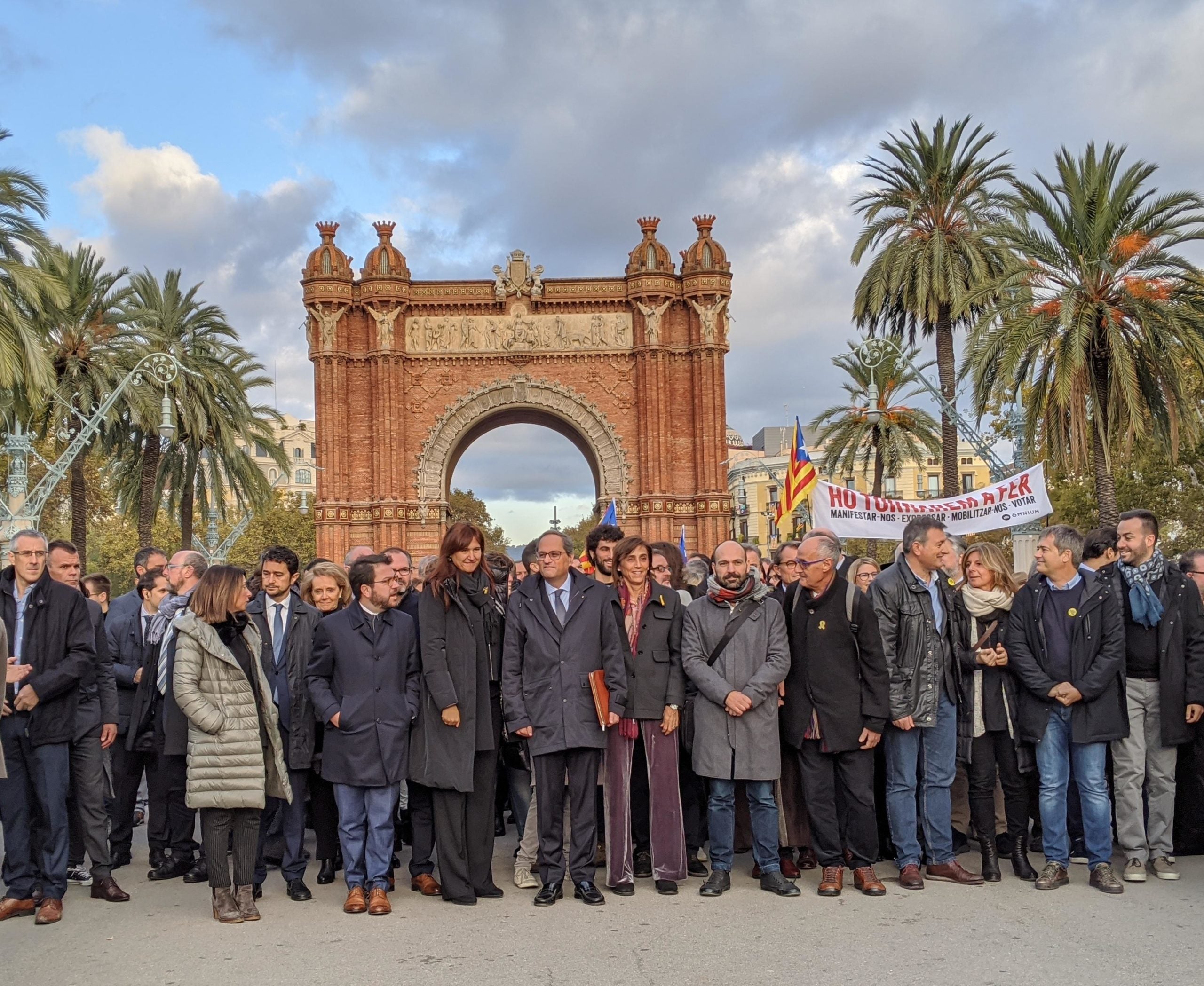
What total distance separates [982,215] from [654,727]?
21.0 m

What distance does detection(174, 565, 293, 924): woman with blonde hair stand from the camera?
6.58 metres

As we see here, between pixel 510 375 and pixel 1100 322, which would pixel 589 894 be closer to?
pixel 1100 322

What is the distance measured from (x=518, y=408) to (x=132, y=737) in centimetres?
2883

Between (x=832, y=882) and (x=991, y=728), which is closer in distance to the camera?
(x=832, y=882)

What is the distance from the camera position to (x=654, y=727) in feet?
24.1

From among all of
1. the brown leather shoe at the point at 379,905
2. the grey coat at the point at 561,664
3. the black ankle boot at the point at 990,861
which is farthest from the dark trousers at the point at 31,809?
the black ankle boot at the point at 990,861

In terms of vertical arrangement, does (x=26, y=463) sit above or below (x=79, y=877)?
above

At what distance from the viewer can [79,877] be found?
7.57m

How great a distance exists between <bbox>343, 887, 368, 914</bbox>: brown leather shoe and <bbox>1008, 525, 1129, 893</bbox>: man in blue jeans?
412 cm

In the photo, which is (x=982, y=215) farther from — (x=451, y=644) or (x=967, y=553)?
(x=451, y=644)

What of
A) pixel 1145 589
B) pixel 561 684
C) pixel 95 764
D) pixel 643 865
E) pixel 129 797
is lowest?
pixel 643 865

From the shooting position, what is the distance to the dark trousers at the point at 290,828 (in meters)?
7.15

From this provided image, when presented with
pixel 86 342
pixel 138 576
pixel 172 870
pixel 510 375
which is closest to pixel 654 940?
pixel 172 870

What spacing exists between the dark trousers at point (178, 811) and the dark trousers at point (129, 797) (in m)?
0.18
